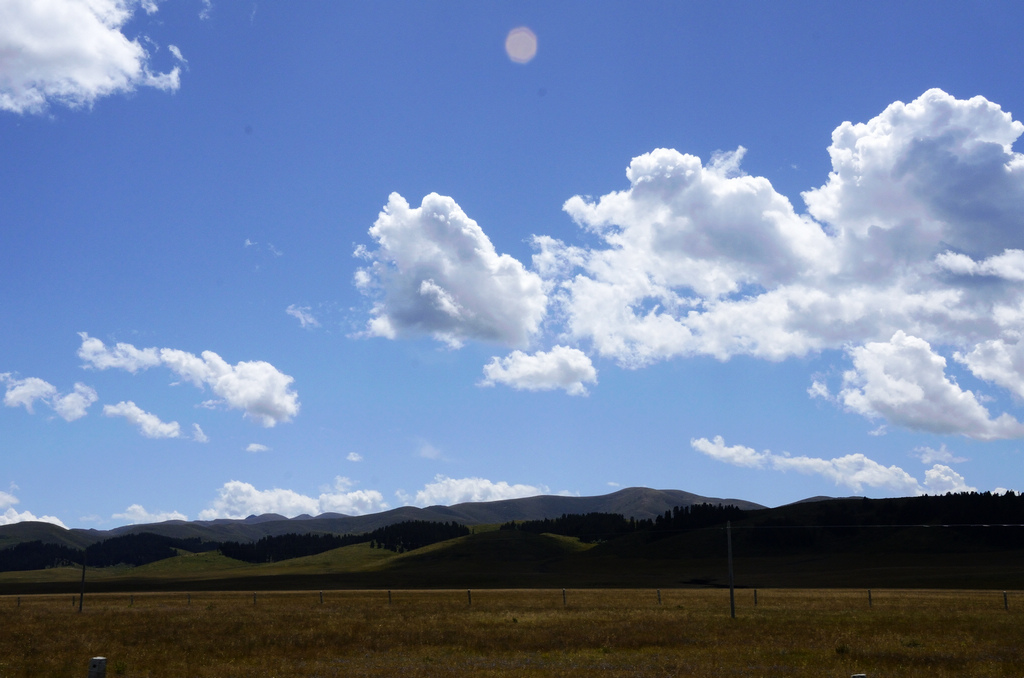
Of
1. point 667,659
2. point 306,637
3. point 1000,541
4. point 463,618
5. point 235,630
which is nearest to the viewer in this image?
point 667,659

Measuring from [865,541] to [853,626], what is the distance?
176 m

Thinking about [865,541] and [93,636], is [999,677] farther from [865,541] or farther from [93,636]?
[865,541]

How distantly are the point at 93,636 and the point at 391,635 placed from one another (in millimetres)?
13566

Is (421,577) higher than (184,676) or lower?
lower

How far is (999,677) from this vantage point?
22891 millimetres

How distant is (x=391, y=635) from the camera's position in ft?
114

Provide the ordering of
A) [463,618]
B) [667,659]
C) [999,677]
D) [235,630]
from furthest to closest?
[463,618]
[235,630]
[667,659]
[999,677]

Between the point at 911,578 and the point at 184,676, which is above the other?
the point at 184,676

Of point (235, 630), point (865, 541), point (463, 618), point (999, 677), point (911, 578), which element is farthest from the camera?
point (865, 541)

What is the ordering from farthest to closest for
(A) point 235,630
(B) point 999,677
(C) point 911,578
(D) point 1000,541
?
(D) point 1000,541 < (C) point 911,578 < (A) point 235,630 < (B) point 999,677

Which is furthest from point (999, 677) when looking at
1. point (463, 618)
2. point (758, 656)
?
point (463, 618)

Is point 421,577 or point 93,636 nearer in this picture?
point 93,636

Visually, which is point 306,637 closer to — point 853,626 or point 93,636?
point 93,636

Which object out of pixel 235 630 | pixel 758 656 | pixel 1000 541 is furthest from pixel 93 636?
pixel 1000 541
